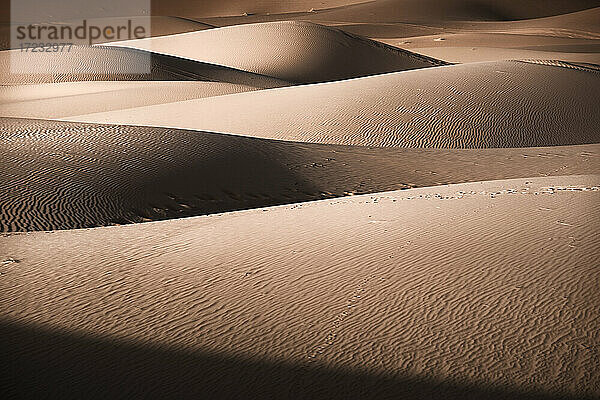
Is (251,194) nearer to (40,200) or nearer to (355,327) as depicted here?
(40,200)

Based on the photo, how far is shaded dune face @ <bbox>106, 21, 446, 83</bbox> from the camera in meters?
10.2

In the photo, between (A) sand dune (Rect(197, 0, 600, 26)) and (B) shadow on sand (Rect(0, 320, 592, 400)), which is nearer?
(B) shadow on sand (Rect(0, 320, 592, 400))

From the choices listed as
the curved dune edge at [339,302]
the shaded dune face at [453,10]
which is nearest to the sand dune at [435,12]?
the shaded dune face at [453,10]

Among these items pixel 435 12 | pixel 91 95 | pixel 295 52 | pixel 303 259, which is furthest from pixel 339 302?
pixel 435 12

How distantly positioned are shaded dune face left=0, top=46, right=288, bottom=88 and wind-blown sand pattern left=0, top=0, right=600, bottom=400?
12.9 feet

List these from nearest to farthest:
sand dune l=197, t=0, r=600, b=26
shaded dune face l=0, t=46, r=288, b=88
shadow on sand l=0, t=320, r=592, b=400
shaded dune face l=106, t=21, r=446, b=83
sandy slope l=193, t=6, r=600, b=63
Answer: shadow on sand l=0, t=320, r=592, b=400 < shaded dune face l=0, t=46, r=288, b=88 < shaded dune face l=106, t=21, r=446, b=83 < sandy slope l=193, t=6, r=600, b=63 < sand dune l=197, t=0, r=600, b=26

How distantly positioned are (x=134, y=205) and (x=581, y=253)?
1963 millimetres

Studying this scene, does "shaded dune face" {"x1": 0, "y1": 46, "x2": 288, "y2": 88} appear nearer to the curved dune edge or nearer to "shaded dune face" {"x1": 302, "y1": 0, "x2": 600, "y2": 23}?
the curved dune edge

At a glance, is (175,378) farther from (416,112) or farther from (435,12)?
(435,12)

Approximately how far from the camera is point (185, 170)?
3.44m

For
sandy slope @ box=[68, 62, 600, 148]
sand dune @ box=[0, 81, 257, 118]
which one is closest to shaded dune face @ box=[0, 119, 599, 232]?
sandy slope @ box=[68, 62, 600, 148]

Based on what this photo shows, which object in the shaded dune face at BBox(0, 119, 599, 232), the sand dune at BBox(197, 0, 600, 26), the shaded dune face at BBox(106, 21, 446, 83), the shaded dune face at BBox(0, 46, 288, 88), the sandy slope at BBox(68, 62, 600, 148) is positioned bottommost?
the shaded dune face at BBox(0, 119, 599, 232)

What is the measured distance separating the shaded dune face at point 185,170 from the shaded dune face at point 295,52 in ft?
19.4

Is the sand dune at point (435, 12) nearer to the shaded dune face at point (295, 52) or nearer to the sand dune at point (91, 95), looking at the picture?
the shaded dune face at point (295, 52)
